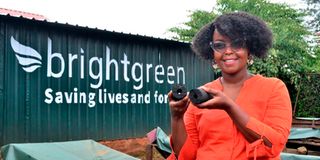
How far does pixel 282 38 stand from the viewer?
44.3ft

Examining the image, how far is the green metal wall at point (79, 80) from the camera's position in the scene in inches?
301

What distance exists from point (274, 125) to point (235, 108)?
166 mm

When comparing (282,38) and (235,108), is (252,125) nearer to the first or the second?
(235,108)

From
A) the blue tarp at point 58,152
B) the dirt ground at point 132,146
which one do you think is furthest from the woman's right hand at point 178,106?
the dirt ground at point 132,146

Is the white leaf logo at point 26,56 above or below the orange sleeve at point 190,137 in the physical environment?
above

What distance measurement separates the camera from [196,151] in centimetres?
184

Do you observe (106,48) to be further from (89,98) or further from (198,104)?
(198,104)

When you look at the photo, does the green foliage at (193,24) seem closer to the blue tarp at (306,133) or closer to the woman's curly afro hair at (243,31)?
the blue tarp at (306,133)

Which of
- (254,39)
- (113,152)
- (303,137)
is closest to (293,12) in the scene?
(303,137)

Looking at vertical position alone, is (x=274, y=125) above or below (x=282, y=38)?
below

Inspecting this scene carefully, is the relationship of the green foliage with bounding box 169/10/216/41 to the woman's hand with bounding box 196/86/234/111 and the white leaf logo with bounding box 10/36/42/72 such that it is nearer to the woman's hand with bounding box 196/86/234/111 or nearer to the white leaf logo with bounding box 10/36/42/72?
the white leaf logo with bounding box 10/36/42/72

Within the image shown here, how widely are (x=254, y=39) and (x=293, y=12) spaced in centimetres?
1434

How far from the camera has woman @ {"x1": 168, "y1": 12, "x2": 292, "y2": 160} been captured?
1.58 m

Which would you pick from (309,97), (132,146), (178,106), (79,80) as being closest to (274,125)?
(178,106)
